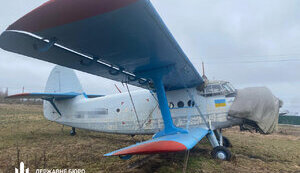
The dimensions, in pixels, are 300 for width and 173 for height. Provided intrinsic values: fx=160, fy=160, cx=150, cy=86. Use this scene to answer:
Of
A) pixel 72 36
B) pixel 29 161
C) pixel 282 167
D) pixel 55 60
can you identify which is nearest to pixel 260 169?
pixel 282 167

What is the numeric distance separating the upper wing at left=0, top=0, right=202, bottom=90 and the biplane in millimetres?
11

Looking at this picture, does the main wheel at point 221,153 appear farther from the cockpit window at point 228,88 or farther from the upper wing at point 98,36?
the upper wing at point 98,36

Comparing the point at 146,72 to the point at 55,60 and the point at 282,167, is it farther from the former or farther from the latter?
the point at 282,167

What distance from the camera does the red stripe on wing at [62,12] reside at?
1871 millimetres

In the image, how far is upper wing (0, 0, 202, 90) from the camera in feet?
6.42

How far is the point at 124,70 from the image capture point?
4.46 m

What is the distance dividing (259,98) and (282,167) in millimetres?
1979

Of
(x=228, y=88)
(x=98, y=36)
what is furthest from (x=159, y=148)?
(x=228, y=88)

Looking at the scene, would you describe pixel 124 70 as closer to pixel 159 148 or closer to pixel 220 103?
pixel 159 148

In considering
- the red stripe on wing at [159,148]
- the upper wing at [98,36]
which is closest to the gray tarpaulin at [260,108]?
the upper wing at [98,36]

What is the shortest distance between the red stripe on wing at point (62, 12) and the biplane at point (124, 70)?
0.01 m

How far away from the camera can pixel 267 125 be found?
4688 mm

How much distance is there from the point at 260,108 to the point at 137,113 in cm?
404

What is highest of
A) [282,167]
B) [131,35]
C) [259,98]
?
[131,35]
